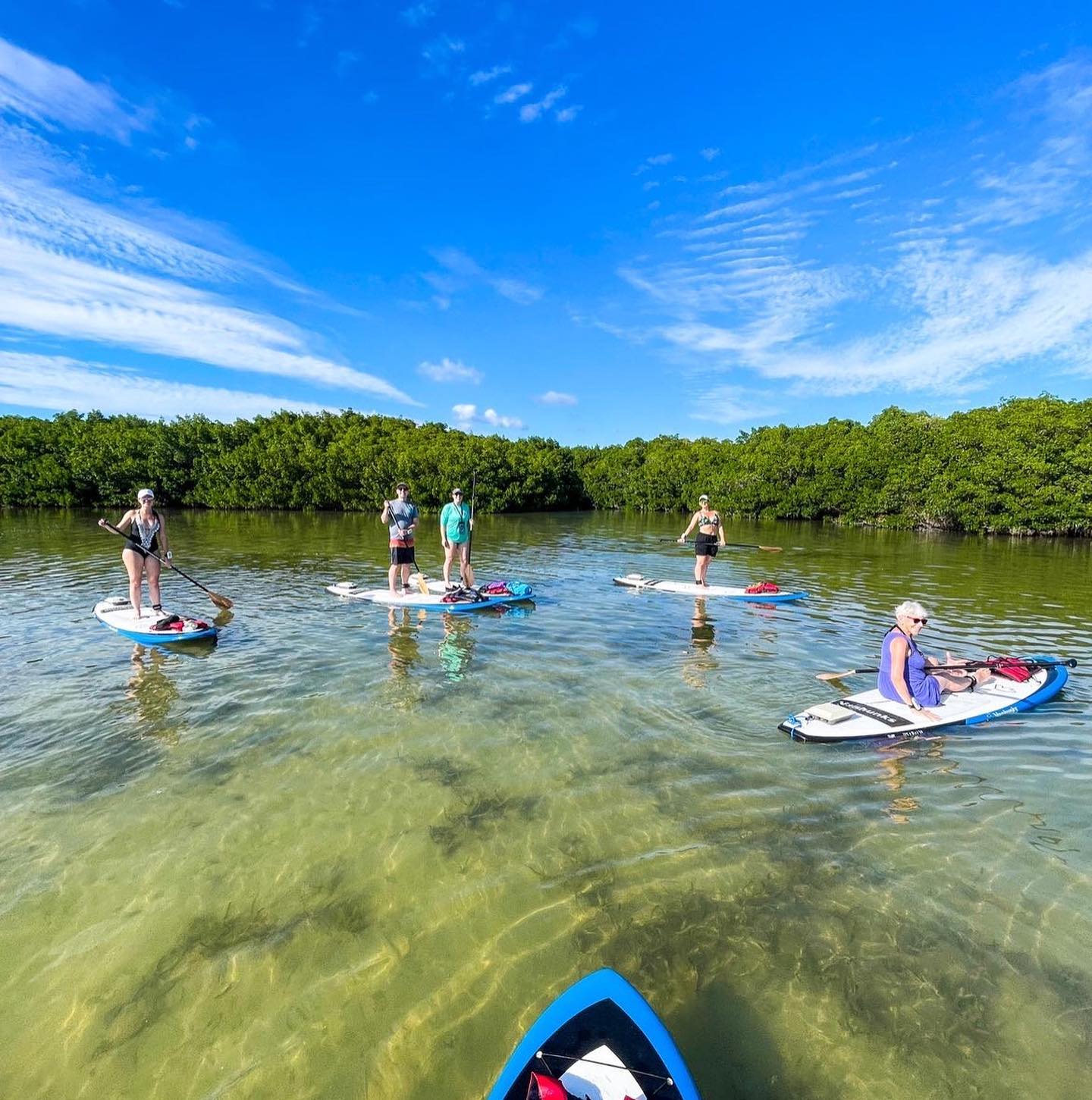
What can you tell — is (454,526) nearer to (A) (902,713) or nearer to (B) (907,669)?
(B) (907,669)

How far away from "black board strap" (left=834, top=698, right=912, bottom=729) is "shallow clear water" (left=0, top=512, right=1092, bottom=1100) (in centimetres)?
33

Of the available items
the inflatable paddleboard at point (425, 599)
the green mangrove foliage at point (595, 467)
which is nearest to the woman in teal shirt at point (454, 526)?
the inflatable paddleboard at point (425, 599)

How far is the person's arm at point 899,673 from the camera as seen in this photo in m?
7.80

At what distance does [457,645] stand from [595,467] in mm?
66934

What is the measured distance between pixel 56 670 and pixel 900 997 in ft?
37.5

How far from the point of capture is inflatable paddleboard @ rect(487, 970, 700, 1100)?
9.98ft

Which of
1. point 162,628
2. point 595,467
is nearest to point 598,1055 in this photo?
point 162,628

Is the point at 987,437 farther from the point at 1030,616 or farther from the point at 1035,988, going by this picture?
the point at 1035,988

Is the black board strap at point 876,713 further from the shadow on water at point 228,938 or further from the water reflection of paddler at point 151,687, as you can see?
the water reflection of paddler at point 151,687

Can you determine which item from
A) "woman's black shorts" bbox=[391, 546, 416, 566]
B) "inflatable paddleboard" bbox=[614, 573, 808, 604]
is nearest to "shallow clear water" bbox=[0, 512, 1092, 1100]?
"woman's black shorts" bbox=[391, 546, 416, 566]

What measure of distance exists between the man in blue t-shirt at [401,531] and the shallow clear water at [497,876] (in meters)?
4.19

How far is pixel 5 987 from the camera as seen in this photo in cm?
384

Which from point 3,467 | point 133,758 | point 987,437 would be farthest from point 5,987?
point 3,467

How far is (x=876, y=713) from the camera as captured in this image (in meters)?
7.64
